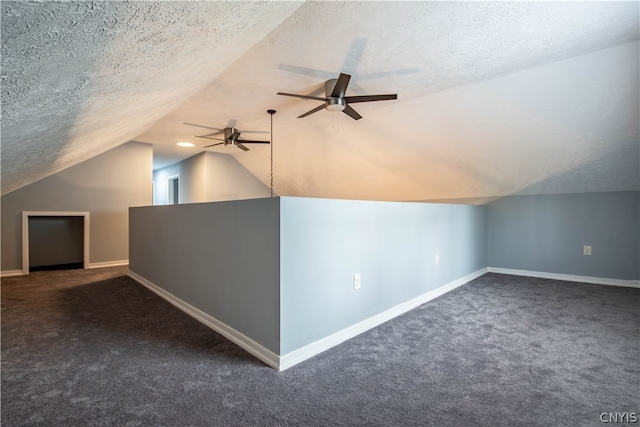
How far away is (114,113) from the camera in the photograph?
7.56 feet

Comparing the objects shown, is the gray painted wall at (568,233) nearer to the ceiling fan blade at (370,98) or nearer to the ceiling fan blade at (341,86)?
the ceiling fan blade at (370,98)

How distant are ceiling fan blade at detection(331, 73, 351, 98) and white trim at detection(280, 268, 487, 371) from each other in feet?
6.92

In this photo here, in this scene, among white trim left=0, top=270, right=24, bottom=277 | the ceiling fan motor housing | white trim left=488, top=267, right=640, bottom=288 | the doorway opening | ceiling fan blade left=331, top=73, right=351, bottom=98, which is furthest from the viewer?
the doorway opening

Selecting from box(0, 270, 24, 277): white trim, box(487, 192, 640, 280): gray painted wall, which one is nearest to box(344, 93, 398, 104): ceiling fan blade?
box(487, 192, 640, 280): gray painted wall

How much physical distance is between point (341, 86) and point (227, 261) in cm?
190

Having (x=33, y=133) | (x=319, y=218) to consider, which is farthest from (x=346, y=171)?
(x=33, y=133)

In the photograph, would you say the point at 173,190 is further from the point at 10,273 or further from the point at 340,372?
the point at 340,372

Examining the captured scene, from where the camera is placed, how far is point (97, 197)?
5387 mm

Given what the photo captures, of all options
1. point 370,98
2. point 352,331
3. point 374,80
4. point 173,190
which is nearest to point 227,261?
point 352,331

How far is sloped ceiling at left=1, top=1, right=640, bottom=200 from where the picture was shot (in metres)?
1.17

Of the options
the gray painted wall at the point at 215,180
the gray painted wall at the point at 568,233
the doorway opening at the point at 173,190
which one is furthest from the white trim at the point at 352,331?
the doorway opening at the point at 173,190

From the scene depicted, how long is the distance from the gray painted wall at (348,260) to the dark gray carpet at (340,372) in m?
0.23

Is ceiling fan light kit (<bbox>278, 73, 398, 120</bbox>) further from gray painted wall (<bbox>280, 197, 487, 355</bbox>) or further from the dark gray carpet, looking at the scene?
the dark gray carpet

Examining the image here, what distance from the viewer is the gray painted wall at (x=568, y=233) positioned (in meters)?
3.92
